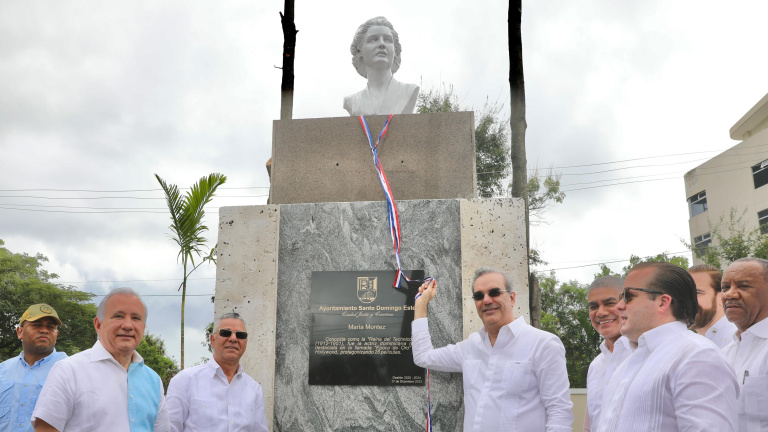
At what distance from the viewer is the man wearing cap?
15.3 feet

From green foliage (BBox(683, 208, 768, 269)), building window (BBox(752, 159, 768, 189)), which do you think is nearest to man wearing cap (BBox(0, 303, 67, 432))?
green foliage (BBox(683, 208, 768, 269))

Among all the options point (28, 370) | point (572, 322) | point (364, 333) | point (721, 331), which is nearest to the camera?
point (721, 331)

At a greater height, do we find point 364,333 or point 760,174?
point 760,174

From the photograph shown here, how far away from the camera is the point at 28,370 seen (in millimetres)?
4801

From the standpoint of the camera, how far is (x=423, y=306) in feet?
14.6

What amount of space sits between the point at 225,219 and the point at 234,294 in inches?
22.8

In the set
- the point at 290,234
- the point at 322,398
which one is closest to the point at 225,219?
the point at 290,234

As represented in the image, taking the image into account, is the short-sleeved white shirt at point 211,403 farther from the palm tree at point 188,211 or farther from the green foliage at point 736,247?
the green foliage at point 736,247

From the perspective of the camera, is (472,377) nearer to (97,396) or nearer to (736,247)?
(97,396)

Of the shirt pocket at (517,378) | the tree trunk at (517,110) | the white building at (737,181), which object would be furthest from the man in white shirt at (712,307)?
the white building at (737,181)

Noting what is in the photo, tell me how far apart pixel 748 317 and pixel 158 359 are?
2120 cm

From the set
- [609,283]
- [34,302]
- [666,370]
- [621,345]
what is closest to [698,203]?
[34,302]

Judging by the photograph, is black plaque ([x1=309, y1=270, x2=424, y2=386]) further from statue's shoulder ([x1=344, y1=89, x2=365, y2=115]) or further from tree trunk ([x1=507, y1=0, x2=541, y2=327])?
tree trunk ([x1=507, y1=0, x2=541, y2=327])

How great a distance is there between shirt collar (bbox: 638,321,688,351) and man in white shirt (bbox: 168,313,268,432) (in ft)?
8.17
